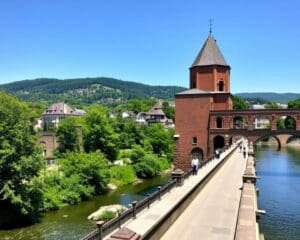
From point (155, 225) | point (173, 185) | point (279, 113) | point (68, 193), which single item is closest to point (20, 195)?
point (68, 193)

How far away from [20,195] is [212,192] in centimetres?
1568

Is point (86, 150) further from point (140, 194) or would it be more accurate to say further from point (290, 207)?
point (290, 207)

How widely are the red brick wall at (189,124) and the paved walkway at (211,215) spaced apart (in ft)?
83.0

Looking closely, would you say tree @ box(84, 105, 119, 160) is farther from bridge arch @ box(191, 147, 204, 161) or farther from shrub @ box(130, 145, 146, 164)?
bridge arch @ box(191, 147, 204, 161)

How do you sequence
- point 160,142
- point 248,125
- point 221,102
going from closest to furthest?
point 248,125, point 221,102, point 160,142

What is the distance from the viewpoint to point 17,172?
30781mm

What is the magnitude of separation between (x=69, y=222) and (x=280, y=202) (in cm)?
1700

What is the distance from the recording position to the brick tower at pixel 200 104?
50.1 m

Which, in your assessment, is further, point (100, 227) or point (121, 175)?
point (121, 175)

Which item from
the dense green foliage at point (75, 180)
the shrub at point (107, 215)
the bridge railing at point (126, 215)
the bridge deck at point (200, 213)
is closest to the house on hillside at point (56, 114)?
the dense green foliage at point (75, 180)

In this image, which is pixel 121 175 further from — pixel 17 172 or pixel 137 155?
pixel 17 172

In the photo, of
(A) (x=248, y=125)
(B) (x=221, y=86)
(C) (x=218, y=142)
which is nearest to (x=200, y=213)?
(A) (x=248, y=125)

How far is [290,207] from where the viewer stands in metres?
31.3

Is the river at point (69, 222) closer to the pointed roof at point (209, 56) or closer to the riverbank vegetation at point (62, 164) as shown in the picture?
the riverbank vegetation at point (62, 164)
